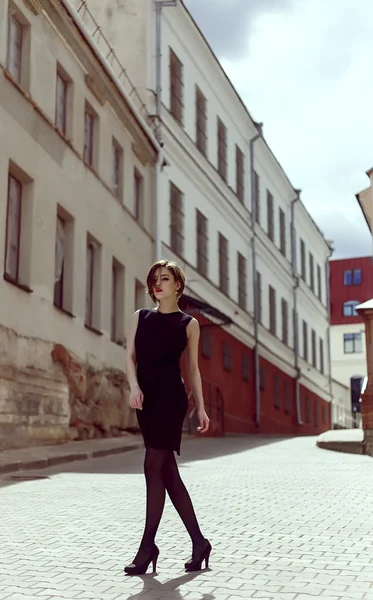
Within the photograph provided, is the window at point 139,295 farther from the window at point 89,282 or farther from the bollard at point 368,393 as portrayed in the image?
the bollard at point 368,393

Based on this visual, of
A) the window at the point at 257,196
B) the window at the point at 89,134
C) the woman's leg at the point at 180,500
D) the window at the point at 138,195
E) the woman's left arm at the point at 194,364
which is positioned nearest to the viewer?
the woman's leg at the point at 180,500

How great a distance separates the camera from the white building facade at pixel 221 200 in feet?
77.8

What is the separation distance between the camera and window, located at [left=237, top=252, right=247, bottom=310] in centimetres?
3106

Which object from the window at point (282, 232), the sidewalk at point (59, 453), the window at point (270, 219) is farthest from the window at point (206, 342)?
the window at point (282, 232)

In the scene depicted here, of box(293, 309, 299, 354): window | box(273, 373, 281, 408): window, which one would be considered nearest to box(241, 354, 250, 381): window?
box(273, 373, 281, 408): window

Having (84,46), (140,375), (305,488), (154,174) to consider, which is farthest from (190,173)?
(140,375)

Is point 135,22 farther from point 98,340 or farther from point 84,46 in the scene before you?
point 98,340

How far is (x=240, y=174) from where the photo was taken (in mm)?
32062

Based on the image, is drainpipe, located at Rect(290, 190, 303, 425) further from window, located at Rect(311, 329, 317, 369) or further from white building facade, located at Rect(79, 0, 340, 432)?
window, located at Rect(311, 329, 317, 369)

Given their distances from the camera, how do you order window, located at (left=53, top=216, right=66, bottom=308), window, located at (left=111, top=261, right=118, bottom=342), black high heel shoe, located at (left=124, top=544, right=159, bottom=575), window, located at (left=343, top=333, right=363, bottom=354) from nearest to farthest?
1. black high heel shoe, located at (left=124, top=544, right=159, bottom=575)
2. window, located at (left=53, top=216, right=66, bottom=308)
3. window, located at (left=111, top=261, right=118, bottom=342)
4. window, located at (left=343, top=333, right=363, bottom=354)

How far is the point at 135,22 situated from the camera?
2367 cm

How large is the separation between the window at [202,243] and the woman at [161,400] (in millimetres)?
21147

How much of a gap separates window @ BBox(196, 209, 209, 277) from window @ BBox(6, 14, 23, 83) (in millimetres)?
11853

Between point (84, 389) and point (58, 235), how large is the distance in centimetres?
292
